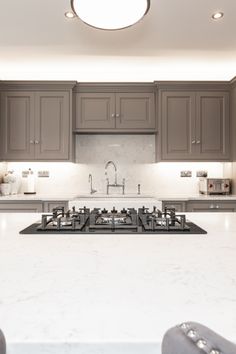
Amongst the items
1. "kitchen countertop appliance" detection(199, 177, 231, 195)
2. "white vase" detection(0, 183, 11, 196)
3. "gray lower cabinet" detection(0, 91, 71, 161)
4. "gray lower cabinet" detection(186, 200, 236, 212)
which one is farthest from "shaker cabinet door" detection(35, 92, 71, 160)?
"kitchen countertop appliance" detection(199, 177, 231, 195)

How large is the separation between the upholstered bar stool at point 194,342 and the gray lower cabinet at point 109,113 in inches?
135

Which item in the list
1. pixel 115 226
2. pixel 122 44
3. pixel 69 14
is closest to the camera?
pixel 115 226

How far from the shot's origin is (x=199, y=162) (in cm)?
385

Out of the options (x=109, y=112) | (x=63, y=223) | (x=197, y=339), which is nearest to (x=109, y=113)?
(x=109, y=112)

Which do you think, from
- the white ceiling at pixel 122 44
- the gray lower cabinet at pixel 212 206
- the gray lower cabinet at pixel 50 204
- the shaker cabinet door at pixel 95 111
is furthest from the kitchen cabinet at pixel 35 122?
the gray lower cabinet at pixel 212 206

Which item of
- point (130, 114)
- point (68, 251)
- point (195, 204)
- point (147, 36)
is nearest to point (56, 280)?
point (68, 251)

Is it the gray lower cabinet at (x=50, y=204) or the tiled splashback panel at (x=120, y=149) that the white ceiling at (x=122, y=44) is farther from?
the gray lower cabinet at (x=50, y=204)

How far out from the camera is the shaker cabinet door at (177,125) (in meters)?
3.67

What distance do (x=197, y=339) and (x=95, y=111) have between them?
11.6 feet

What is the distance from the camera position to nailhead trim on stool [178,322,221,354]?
0.99 ft

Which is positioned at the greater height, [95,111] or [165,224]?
[95,111]

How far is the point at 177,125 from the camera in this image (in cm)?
368

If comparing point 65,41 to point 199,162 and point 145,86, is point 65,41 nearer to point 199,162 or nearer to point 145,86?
point 145,86

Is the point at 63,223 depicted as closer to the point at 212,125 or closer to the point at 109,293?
the point at 109,293
